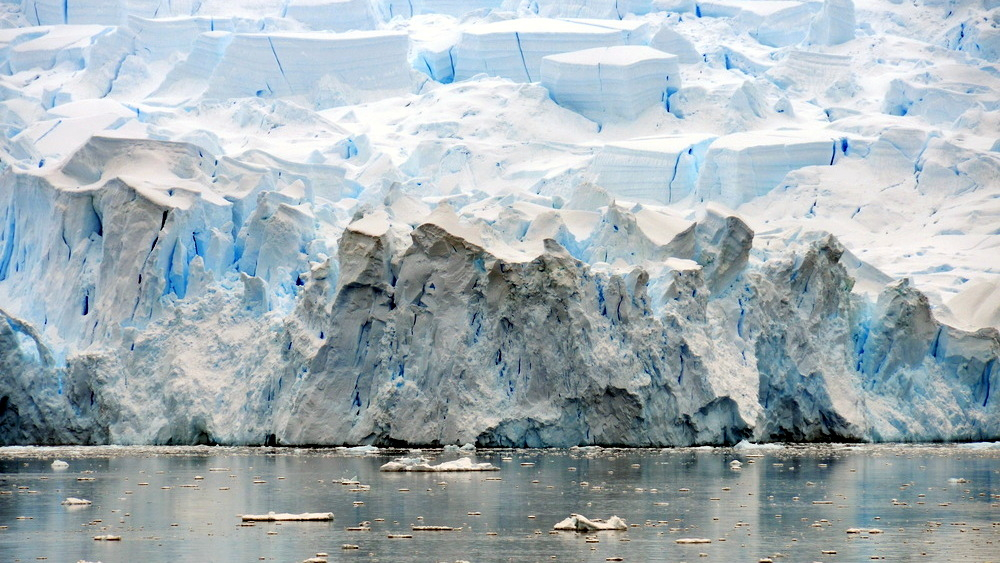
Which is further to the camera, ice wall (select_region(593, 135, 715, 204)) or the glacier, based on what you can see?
ice wall (select_region(593, 135, 715, 204))

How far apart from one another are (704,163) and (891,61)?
33.0 ft

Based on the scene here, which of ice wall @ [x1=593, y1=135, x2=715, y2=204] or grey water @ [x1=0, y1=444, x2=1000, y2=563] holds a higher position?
ice wall @ [x1=593, y1=135, x2=715, y2=204]

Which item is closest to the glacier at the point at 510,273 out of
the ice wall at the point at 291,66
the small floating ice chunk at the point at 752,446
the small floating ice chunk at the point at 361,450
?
the small floating ice chunk at the point at 752,446

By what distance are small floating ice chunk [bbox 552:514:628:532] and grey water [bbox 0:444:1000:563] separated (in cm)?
16

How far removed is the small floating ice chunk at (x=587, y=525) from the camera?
39.7 feet

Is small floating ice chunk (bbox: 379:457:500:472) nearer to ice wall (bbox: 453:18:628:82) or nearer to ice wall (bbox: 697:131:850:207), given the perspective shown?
ice wall (bbox: 697:131:850:207)

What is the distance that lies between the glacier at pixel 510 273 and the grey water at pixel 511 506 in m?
1.15

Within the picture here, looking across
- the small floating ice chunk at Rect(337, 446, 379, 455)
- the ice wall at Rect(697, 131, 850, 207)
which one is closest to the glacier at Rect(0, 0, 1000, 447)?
the ice wall at Rect(697, 131, 850, 207)

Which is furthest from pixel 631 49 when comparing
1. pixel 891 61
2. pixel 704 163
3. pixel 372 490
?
pixel 372 490

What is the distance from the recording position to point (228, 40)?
1478 inches

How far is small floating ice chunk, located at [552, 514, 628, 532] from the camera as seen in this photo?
39.7ft

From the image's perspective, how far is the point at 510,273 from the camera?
21.5 metres

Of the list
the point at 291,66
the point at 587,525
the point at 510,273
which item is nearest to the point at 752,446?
the point at 510,273

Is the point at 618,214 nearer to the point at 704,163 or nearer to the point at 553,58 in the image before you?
the point at 704,163
